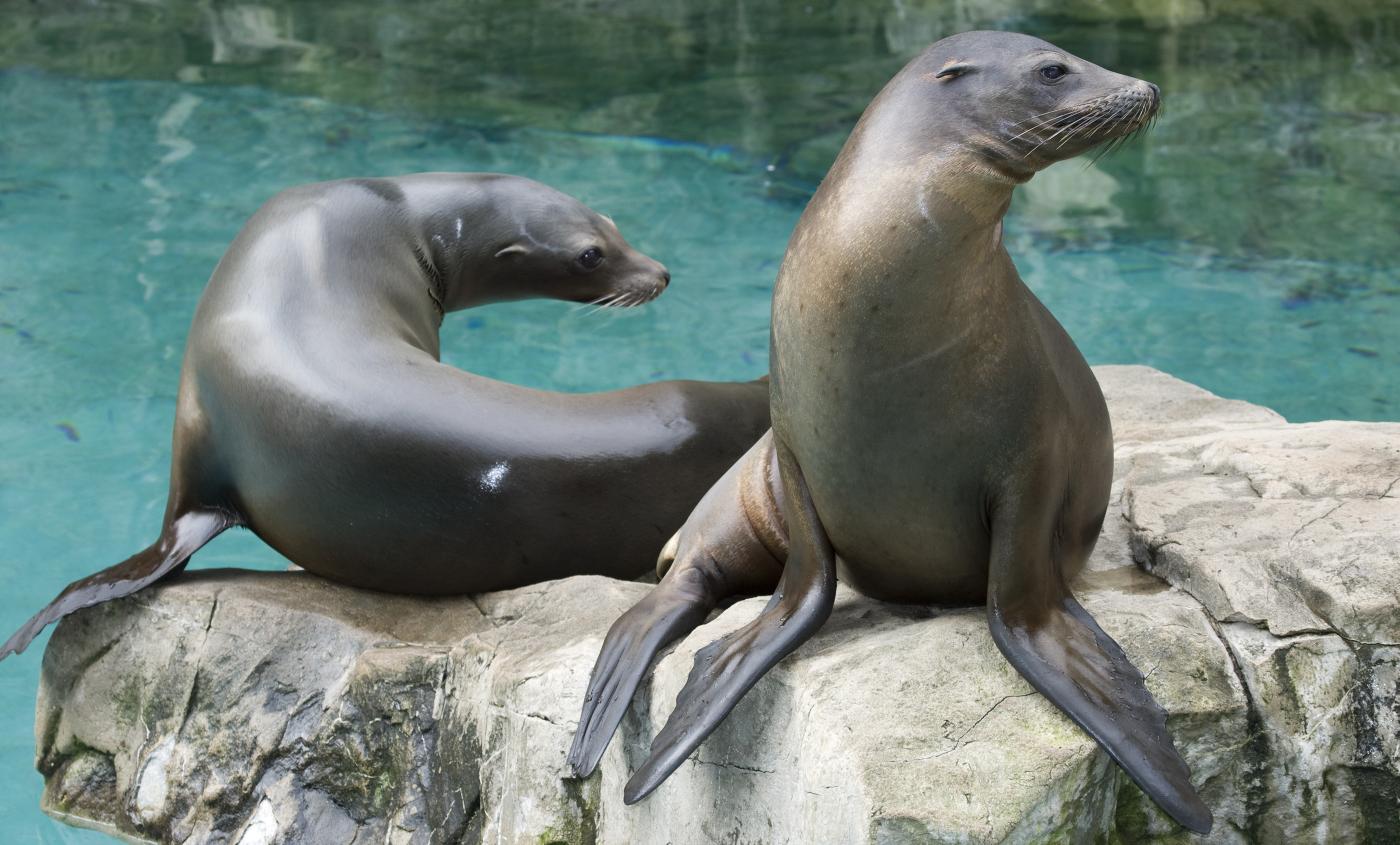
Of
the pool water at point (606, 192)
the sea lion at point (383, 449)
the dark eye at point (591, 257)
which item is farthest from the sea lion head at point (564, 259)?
the pool water at point (606, 192)

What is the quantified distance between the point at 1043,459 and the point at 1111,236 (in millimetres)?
6412

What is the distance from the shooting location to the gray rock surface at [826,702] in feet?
9.30

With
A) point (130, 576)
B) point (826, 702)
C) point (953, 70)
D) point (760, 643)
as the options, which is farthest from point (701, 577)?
point (130, 576)

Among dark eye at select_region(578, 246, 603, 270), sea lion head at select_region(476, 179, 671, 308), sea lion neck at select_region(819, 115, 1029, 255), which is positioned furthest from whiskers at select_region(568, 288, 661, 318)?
sea lion neck at select_region(819, 115, 1029, 255)

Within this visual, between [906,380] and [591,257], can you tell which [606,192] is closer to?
[591,257]

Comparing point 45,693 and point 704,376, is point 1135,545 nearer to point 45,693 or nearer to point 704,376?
point 45,693

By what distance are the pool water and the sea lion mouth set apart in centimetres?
316

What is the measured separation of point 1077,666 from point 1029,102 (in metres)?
0.98

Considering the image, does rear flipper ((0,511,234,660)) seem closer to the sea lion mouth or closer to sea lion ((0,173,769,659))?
sea lion ((0,173,769,659))

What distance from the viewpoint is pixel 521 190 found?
557 cm

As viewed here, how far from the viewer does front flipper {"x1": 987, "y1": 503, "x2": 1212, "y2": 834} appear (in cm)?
273

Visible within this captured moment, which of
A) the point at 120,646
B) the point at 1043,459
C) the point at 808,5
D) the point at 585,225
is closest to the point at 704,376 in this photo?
the point at 585,225

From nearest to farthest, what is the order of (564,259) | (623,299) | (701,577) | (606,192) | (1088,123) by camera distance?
1. (1088,123)
2. (701,577)
3. (564,259)
4. (623,299)
5. (606,192)

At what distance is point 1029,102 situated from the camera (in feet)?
9.38
